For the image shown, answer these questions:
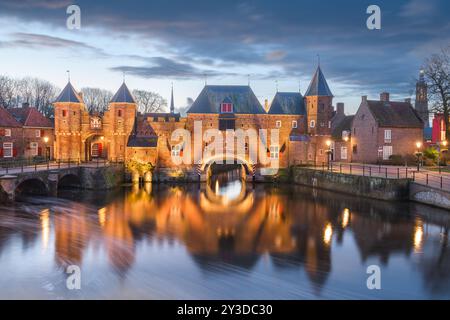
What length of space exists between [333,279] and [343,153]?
104 ft

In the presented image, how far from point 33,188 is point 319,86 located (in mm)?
26694

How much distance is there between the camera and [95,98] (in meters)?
68.7

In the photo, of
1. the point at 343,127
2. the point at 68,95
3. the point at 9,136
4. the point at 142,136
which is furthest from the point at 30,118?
the point at 343,127

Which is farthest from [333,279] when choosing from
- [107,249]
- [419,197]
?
[419,197]

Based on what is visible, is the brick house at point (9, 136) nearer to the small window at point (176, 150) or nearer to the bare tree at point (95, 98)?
the small window at point (176, 150)

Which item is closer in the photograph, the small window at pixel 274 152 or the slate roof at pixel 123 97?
the slate roof at pixel 123 97

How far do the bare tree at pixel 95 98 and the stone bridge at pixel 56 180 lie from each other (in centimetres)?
3501

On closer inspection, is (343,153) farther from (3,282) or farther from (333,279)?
(3,282)

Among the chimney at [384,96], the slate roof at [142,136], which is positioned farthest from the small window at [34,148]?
the chimney at [384,96]

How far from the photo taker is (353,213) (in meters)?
23.2

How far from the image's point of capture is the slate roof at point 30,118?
3928 centimetres

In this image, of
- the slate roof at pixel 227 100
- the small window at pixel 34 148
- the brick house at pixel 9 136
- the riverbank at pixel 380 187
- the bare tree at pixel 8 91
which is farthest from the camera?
the bare tree at pixel 8 91
